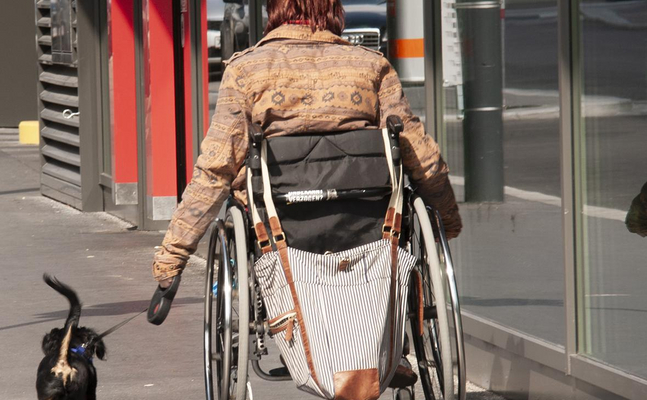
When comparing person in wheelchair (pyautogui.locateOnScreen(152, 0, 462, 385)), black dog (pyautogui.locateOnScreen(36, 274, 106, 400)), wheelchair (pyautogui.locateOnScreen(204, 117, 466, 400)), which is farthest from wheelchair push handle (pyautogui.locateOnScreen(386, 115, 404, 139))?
black dog (pyautogui.locateOnScreen(36, 274, 106, 400))

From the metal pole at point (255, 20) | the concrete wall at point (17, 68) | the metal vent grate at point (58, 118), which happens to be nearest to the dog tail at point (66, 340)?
the metal pole at point (255, 20)

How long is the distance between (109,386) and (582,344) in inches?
92.7

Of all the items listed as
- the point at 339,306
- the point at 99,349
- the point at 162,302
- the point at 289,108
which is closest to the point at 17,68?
the point at 99,349

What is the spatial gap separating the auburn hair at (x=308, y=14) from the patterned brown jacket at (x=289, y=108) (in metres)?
0.04

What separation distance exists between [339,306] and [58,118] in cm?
1016

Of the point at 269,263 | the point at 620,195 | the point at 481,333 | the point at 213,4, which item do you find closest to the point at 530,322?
the point at 481,333

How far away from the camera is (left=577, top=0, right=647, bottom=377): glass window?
13.9 ft

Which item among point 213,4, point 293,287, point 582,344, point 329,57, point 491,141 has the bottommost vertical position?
point 582,344

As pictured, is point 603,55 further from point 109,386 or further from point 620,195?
point 109,386

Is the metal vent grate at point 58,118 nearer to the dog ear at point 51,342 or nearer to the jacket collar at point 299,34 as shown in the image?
the dog ear at point 51,342

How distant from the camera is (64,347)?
14.9 ft

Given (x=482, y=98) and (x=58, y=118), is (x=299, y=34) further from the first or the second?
(x=58, y=118)

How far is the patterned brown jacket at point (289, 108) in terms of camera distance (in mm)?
3826

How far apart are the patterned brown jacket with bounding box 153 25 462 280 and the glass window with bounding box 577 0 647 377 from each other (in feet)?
2.61
